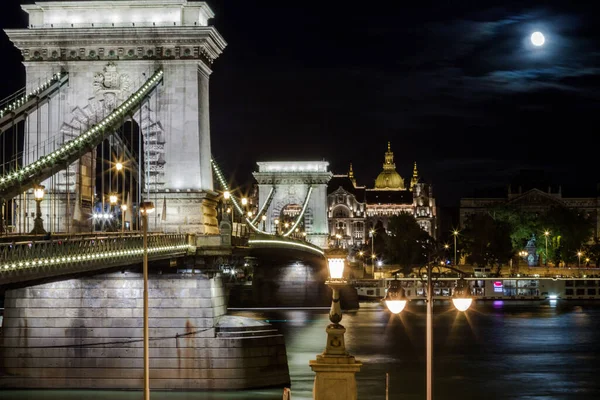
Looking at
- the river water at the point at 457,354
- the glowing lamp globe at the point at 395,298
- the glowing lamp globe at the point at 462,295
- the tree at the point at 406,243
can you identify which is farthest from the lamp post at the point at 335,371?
the tree at the point at 406,243

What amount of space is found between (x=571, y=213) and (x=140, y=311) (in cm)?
14453

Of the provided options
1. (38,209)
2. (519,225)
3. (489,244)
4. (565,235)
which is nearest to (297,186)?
(489,244)

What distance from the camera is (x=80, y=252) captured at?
115ft

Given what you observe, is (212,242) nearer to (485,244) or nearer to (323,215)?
(323,215)

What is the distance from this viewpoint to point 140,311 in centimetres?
4503

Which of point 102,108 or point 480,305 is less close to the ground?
point 102,108

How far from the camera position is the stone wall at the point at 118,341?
1743 inches

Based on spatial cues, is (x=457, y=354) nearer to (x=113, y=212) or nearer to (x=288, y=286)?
(x=113, y=212)

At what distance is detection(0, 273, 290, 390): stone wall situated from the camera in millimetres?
44281

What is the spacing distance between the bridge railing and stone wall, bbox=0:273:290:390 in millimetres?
2705

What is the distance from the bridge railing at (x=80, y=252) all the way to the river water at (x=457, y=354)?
5.68 m

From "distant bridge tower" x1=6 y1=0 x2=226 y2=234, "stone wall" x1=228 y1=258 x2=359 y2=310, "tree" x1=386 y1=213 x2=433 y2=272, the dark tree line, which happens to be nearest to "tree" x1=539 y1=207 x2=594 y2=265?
the dark tree line

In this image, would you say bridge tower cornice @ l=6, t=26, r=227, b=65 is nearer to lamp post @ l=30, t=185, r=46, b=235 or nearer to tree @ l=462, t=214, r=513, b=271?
lamp post @ l=30, t=185, r=46, b=235

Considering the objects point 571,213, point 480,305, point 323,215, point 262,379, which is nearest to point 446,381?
point 262,379
